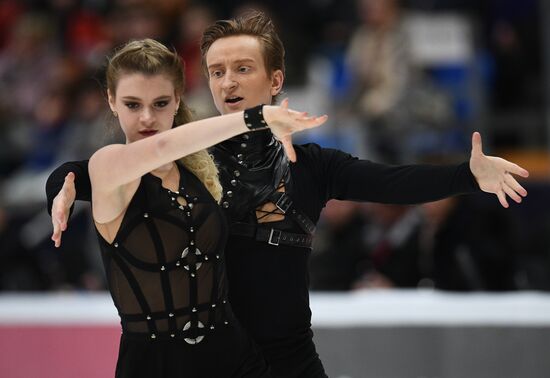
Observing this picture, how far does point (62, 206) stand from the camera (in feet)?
10.0

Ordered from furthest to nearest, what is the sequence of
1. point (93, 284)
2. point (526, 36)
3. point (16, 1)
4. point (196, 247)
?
point (16, 1), point (526, 36), point (93, 284), point (196, 247)

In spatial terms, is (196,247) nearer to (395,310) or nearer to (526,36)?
(395,310)

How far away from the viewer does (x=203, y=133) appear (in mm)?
2814

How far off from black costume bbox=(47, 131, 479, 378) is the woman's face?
1.93ft

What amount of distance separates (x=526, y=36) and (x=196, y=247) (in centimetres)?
691

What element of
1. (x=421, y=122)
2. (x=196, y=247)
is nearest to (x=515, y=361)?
(x=196, y=247)

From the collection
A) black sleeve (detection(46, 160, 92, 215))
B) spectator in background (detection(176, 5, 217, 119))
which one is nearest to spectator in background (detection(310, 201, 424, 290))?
spectator in background (detection(176, 5, 217, 119))

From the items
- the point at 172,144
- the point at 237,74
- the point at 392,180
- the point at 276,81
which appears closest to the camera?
the point at 172,144

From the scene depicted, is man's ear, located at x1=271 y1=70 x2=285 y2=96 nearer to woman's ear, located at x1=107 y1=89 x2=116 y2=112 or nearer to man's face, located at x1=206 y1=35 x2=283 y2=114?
man's face, located at x1=206 y1=35 x2=283 y2=114

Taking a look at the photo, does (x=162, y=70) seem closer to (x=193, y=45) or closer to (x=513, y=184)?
(x=513, y=184)

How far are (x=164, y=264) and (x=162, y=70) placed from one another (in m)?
0.58

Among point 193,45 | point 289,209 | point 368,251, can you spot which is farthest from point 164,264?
point 193,45

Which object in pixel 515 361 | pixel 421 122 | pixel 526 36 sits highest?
pixel 526 36

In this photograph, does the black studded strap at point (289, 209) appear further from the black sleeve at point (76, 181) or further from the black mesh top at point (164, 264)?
the black sleeve at point (76, 181)
